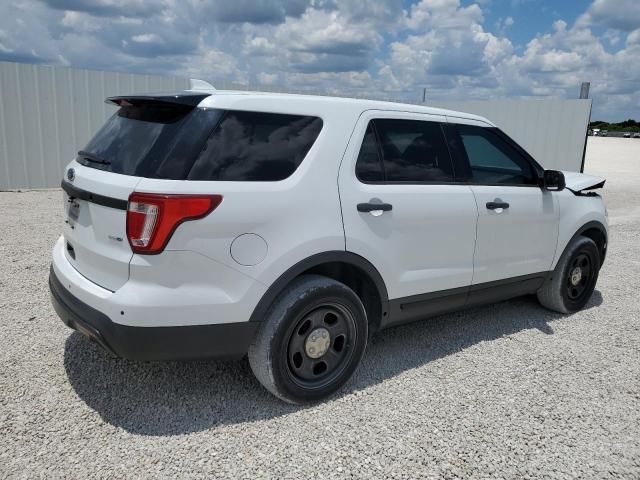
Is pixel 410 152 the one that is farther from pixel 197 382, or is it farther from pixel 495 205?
pixel 197 382

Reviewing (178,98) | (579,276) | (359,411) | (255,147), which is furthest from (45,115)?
(579,276)

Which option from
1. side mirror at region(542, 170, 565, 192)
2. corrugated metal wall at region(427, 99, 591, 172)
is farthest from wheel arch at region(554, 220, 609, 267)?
corrugated metal wall at region(427, 99, 591, 172)

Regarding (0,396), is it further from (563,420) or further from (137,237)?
(563,420)


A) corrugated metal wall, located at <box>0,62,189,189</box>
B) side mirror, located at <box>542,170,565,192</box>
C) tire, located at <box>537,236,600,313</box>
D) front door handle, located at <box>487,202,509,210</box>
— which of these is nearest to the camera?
front door handle, located at <box>487,202,509,210</box>

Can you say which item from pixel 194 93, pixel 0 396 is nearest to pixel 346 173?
pixel 194 93

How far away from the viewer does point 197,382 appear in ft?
10.9

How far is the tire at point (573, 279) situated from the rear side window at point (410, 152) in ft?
5.65

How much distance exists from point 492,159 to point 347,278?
5.50 feet

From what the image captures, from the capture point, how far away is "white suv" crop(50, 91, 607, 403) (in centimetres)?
254

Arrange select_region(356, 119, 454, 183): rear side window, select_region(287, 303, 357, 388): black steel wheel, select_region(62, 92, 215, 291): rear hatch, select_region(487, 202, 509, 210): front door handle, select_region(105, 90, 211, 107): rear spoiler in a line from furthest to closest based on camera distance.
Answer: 1. select_region(487, 202, 509, 210): front door handle
2. select_region(356, 119, 454, 183): rear side window
3. select_region(287, 303, 357, 388): black steel wheel
4. select_region(105, 90, 211, 107): rear spoiler
5. select_region(62, 92, 215, 291): rear hatch

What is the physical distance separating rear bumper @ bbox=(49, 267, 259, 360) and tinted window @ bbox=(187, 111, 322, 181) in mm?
778

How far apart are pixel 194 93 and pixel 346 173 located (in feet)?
3.15

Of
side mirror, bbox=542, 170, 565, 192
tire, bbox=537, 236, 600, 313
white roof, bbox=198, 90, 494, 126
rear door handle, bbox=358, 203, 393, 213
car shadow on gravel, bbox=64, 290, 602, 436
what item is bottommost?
car shadow on gravel, bbox=64, 290, 602, 436

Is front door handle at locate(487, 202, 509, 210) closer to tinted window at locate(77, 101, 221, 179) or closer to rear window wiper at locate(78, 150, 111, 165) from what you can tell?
tinted window at locate(77, 101, 221, 179)
